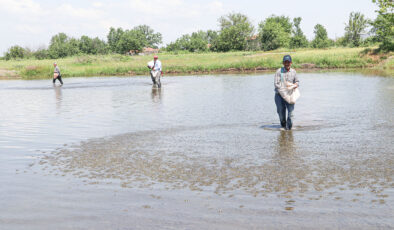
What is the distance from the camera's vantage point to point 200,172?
6.42 metres

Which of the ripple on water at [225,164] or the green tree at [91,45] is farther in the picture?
the green tree at [91,45]

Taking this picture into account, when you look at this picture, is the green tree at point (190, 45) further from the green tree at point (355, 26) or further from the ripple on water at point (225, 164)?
the ripple on water at point (225, 164)

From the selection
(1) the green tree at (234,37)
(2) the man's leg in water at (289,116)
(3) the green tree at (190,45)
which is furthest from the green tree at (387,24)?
(3) the green tree at (190,45)

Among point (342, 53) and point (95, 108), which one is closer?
point (95, 108)

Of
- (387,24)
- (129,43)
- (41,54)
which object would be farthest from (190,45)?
(387,24)

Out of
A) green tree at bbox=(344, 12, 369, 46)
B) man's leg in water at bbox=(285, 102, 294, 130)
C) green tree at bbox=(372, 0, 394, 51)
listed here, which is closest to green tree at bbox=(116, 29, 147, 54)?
green tree at bbox=(344, 12, 369, 46)

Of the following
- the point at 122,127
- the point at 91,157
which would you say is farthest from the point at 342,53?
the point at 91,157

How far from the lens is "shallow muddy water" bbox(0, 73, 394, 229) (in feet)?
14.9

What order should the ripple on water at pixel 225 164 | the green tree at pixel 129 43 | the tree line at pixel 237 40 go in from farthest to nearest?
1. the green tree at pixel 129 43
2. the tree line at pixel 237 40
3. the ripple on water at pixel 225 164

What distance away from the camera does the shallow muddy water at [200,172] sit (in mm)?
4531

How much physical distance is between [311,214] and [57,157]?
4.90 meters

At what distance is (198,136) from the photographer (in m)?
9.67

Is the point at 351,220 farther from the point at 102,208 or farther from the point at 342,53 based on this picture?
the point at 342,53

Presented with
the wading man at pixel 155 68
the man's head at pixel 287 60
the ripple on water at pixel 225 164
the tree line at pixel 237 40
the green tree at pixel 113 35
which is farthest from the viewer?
the green tree at pixel 113 35
